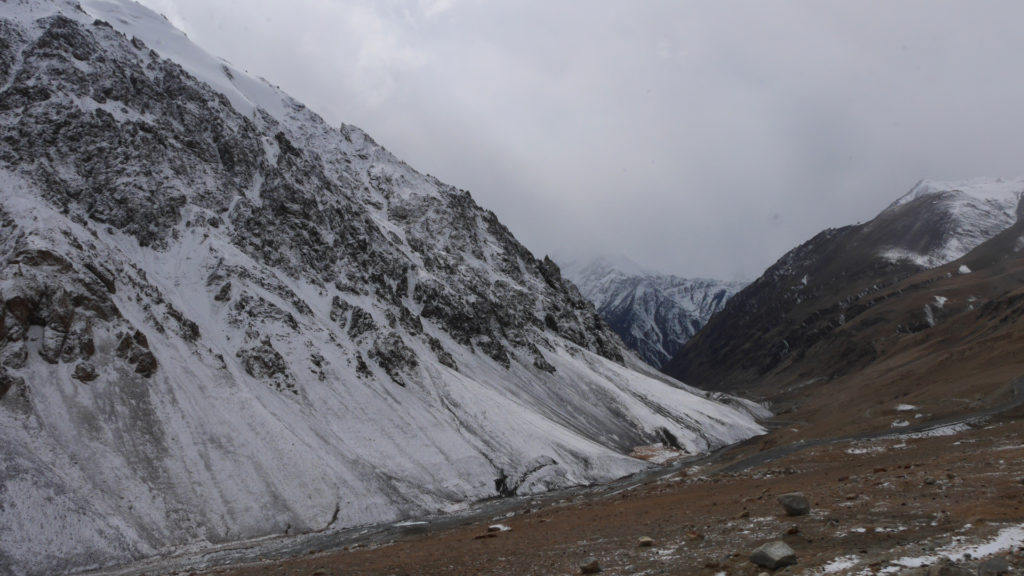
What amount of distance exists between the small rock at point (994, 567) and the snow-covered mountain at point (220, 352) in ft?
208

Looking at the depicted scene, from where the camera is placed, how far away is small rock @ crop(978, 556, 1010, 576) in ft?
44.7

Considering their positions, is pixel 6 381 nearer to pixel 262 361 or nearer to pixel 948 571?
pixel 262 361

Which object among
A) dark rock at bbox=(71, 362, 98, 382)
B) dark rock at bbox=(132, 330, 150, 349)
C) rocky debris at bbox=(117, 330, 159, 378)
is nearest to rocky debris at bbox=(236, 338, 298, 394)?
rocky debris at bbox=(117, 330, 159, 378)

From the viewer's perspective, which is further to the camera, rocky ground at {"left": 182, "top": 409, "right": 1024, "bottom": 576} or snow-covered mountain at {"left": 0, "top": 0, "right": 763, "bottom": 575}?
snow-covered mountain at {"left": 0, "top": 0, "right": 763, "bottom": 575}

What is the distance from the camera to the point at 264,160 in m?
137

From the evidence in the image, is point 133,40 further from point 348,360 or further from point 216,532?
point 216,532

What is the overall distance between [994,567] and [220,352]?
95.4 meters

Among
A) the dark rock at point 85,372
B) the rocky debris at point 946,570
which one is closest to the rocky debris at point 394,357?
the dark rock at point 85,372

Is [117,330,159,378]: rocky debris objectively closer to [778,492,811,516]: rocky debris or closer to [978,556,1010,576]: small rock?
[778,492,811,516]: rocky debris

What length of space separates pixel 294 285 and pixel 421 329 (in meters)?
28.3

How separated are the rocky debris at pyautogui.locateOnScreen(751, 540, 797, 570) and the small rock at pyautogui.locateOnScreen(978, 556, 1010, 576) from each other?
14.4 feet

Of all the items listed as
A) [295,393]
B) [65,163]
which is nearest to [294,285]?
[295,393]

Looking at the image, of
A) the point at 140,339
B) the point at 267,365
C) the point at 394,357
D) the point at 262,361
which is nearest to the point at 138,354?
the point at 140,339

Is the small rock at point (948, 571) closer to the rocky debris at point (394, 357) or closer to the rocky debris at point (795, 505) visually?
the rocky debris at point (795, 505)
